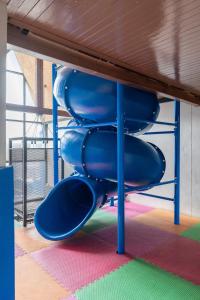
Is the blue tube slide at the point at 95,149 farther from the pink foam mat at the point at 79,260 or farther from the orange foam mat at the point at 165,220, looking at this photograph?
the orange foam mat at the point at 165,220

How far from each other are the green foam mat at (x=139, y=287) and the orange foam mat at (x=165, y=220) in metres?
1.17

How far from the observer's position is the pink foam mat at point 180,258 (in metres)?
2.15

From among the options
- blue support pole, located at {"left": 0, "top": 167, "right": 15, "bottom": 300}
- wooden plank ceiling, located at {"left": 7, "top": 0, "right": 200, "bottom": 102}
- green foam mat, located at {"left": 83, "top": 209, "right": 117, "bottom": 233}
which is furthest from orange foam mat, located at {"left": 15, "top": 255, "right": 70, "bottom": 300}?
wooden plank ceiling, located at {"left": 7, "top": 0, "right": 200, "bottom": 102}

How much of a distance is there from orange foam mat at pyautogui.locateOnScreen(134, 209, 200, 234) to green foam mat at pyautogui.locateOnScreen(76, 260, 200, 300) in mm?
1171

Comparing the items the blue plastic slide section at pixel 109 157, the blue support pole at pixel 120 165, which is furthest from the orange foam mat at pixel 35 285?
the blue plastic slide section at pixel 109 157

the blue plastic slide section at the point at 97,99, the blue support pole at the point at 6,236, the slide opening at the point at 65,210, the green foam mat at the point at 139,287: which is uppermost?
the blue plastic slide section at the point at 97,99

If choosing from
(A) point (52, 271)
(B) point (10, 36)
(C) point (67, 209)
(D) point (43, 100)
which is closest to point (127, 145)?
(C) point (67, 209)

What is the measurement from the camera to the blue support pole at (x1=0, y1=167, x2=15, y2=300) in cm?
119

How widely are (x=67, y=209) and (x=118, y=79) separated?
1924 mm

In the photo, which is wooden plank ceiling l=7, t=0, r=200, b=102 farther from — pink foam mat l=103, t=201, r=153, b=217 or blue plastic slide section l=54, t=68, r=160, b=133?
pink foam mat l=103, t=201, r=153, b=217

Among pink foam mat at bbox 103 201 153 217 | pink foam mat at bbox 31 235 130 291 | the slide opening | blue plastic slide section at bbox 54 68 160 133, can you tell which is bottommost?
pink foam mat at bbox 31 235 130 291

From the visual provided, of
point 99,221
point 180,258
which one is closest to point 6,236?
point 180,258

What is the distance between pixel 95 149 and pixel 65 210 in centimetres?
101

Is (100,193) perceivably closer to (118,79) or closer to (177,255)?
(177,255)
